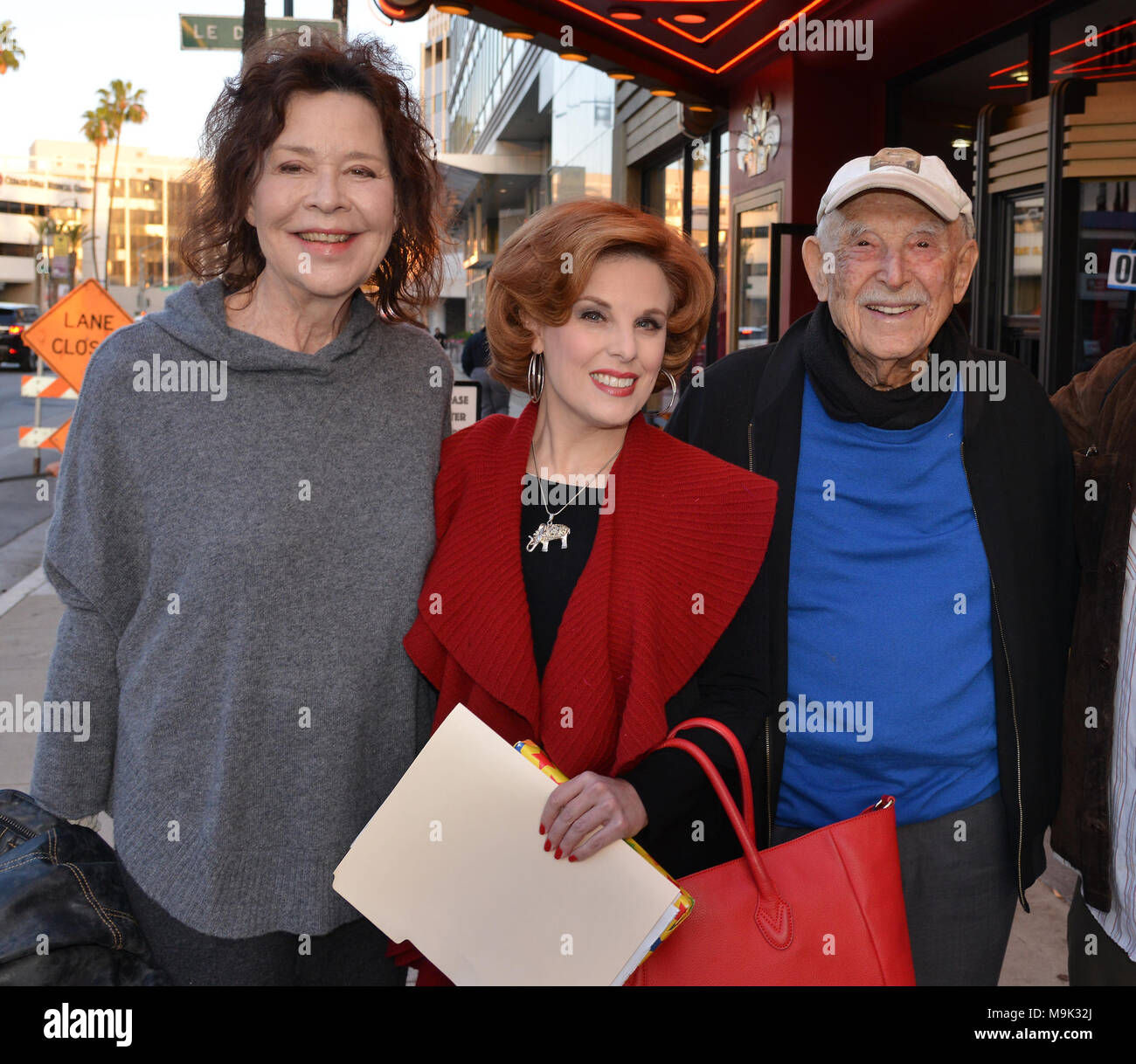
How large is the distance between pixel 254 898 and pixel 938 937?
1358 millimetres

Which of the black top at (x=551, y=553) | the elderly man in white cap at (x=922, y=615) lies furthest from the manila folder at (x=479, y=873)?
the elderly man in white cap at (x=922, y=615)

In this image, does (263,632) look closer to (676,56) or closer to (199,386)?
(199,386)

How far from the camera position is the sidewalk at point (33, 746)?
353 centimetres

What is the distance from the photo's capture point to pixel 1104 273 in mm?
5930

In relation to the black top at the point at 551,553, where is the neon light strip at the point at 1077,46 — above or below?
above

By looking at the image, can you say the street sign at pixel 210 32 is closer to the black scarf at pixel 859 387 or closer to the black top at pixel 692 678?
the black scarf at pixel 859 387

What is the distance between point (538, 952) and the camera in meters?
1.81

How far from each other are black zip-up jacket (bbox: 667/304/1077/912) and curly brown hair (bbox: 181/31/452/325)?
2.66 ft

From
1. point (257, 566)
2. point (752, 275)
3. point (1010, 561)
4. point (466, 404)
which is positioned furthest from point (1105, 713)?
point (752, 275)

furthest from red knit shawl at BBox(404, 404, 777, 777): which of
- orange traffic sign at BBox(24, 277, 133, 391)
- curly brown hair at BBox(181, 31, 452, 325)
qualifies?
orange traffic sign at BBox(24, 277, 133, 391)

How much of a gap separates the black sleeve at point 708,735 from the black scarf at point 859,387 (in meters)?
0.47

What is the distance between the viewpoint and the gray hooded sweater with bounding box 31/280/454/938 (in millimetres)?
1937

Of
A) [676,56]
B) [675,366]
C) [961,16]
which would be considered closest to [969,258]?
[675,366]

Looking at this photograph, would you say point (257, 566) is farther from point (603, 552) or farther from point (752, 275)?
point (752, 275)
